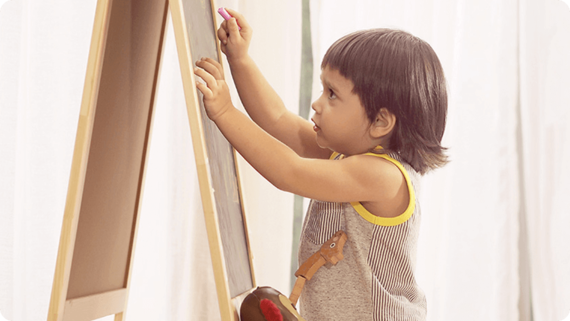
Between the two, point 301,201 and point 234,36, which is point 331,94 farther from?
point 301,201

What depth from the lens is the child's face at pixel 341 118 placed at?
89cm

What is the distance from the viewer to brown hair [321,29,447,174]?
2.86ft

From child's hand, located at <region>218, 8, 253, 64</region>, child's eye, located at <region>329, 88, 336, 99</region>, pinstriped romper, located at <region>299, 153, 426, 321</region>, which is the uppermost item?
child's hand, located at <region>218, 8, 253, 64</region>

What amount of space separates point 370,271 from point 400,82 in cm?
36

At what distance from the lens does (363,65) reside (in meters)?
0.87

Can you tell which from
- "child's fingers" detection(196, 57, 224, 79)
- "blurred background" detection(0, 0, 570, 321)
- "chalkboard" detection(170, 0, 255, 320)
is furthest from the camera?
"blurred background" detection(0, 0, 570, 321)

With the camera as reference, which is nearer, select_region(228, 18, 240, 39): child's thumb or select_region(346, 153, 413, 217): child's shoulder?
select_region(346, 153, 413, 217): child's shoulder

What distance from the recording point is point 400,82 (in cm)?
87

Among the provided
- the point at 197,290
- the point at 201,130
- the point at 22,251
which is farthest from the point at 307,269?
the point at 22,251

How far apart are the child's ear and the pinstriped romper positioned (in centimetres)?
5

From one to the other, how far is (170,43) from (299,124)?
83 centimetres

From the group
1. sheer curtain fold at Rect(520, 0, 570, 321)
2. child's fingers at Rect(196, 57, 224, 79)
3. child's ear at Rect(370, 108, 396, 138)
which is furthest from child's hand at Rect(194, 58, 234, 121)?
sheer curtain fold at Rect(520, 0, 570, 321)

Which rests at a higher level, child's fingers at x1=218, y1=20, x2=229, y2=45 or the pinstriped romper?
child's fingers at x1=218, y1=20, x2=229, y2=45

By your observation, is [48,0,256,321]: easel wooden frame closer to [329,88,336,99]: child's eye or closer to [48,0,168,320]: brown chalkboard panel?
[48,0,168,320]: brown chalkboard panel
